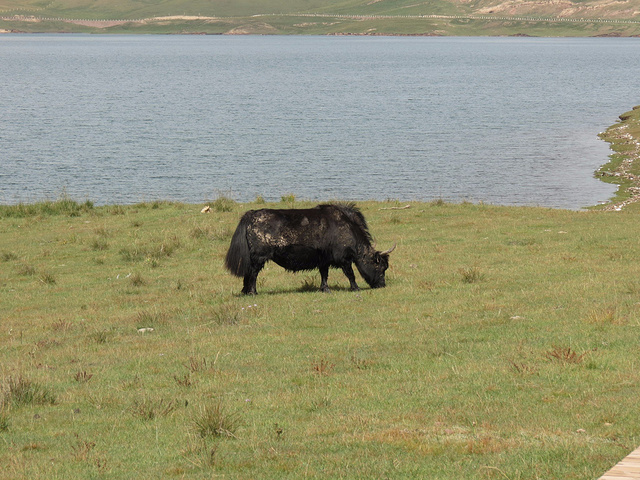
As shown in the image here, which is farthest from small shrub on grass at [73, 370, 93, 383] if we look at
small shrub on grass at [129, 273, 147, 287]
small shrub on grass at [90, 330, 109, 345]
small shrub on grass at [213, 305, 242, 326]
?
small shrub on grass at [129, 273, 147, 287]

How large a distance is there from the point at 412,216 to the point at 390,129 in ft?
142

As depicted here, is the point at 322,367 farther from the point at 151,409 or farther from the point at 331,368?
the point at 151,409

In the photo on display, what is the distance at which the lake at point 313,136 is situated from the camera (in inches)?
1795

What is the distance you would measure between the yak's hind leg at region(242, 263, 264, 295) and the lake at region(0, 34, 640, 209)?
24.4 m

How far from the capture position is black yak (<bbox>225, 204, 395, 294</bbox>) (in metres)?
16.9

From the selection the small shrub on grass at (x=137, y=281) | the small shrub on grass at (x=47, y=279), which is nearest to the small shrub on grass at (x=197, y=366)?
the small shrub on grass at (x=137, y=281)

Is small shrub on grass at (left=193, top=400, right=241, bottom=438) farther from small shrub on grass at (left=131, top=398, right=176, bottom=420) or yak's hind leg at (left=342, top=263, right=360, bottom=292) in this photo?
yak's hind leg at (left=342, top=263, right=360, bottom=292)

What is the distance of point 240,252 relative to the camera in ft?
55.7

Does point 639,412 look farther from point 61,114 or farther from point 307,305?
point 61,114

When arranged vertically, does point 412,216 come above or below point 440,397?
below

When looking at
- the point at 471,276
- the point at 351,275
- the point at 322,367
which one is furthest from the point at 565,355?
the point at 351,275

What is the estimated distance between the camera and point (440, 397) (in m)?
9.63

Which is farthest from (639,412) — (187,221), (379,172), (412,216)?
(379,172)

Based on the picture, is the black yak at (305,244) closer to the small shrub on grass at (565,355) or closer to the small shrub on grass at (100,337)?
the small shrub on grass at (100,337)
